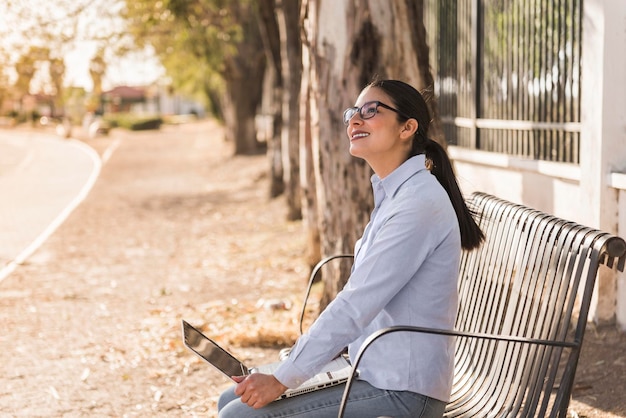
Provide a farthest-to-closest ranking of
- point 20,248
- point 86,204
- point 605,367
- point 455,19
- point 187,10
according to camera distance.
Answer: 1. point 86,204
2. point 187,10
3. point 20,248
4. point 455,19
5. point 605,367

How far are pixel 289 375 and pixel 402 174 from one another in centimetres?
82

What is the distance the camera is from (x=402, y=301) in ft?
11.2

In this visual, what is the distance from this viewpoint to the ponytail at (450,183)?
359 centimetres

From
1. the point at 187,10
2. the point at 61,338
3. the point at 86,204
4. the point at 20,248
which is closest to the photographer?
the point at 61,338

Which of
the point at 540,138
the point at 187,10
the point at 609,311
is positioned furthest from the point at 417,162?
the point at 187,10

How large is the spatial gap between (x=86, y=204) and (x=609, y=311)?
1618 centimetres

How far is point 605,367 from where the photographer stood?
20.1ft

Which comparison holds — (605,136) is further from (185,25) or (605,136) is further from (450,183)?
(185,25)

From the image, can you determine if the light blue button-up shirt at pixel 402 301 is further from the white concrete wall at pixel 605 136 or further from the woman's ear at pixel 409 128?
the white concrete wall at pixel 605 136

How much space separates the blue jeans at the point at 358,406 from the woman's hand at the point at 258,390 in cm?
7

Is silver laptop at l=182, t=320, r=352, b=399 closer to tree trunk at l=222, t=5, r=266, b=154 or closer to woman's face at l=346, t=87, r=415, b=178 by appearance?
woman's face at l=346, t=87, r=415, b=178

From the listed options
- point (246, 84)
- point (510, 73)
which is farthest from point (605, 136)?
point (246, 84)

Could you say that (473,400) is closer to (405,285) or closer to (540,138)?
(405,285)

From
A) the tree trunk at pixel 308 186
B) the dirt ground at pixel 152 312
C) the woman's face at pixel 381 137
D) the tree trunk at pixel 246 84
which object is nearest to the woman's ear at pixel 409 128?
the woman's face at pixel 381 137
